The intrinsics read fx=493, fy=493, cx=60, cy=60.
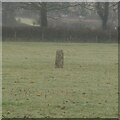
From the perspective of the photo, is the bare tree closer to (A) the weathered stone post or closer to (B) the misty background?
(B) the misty background

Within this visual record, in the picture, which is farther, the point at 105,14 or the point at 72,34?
the point at 105,14

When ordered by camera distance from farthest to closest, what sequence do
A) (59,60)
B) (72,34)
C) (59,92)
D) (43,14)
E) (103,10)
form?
(103,10) < (43,14) < (72,34) < (59,60) < (59,92)

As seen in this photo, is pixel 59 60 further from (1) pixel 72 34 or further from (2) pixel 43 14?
(2) pixel 43 14

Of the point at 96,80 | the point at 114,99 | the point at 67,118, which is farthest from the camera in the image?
the point at 96,80

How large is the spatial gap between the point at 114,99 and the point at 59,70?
26.8 ft

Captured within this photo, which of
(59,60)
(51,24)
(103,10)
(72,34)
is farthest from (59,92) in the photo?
(103,10)

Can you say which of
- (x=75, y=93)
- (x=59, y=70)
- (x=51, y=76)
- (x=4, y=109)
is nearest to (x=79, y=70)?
(x=59, y=70)

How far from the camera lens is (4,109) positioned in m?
10.6

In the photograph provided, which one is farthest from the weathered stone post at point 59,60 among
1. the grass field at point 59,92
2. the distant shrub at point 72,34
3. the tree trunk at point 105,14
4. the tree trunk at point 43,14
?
the tree trunk at point 105,14

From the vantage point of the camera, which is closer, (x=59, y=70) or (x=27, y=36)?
(x=59, y=70)

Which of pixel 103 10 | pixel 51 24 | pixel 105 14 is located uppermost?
pixel 103 10

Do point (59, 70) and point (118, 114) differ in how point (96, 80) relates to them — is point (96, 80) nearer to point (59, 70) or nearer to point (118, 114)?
point (59, 70)

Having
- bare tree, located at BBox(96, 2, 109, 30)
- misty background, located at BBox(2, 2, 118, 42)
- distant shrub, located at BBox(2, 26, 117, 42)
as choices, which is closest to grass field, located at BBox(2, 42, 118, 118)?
misty background, located at BBox(2, 2, 118, 42)

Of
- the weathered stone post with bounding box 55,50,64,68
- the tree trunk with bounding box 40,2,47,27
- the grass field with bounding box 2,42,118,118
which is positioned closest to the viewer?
the grass field with bounding box 2,42,118,118
